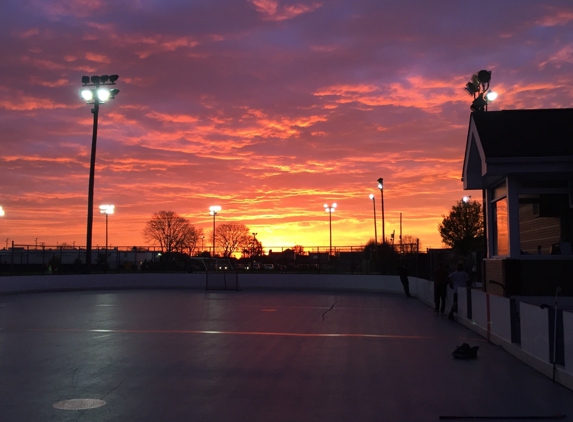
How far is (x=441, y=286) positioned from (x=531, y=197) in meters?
6.48

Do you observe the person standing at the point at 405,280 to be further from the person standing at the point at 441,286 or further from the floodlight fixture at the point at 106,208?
the floodlight fixture at the point at 106,208

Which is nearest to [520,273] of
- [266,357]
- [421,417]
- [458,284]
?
[458,284]

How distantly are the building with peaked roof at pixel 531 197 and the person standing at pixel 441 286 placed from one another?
3.77 m

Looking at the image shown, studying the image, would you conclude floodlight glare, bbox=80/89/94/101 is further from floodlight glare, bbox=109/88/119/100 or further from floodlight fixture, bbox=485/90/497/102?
floodlight fixture, bbox=485/90/497/102

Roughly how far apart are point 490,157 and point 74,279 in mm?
31337

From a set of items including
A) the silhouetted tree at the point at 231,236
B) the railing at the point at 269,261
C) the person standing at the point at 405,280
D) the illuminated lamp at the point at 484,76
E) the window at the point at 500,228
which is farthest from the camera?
the silhouetted tree at the point at 231,236

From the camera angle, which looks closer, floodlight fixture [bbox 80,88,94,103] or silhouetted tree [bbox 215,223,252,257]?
floodlight fixture [bbox 80,88,94,103]

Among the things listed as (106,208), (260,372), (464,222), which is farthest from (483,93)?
(464,222)

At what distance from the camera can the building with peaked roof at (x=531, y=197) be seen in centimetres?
1541

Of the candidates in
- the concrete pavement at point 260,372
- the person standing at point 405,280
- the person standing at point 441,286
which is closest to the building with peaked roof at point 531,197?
the concrete pavement at point 260,372

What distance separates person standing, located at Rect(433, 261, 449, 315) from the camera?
70.4 ft

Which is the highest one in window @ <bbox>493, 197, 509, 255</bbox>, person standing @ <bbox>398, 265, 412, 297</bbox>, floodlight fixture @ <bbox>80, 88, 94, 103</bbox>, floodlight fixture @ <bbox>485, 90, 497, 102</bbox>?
floodlight fixture @ <bbox>80, 88, 94, 103</bbox>

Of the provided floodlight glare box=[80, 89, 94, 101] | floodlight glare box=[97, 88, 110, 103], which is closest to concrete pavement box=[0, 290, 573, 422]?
floodlight glare box=[97, 88, 110, 103]

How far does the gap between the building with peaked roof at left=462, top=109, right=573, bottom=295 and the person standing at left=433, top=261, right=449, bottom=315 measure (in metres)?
3.77
